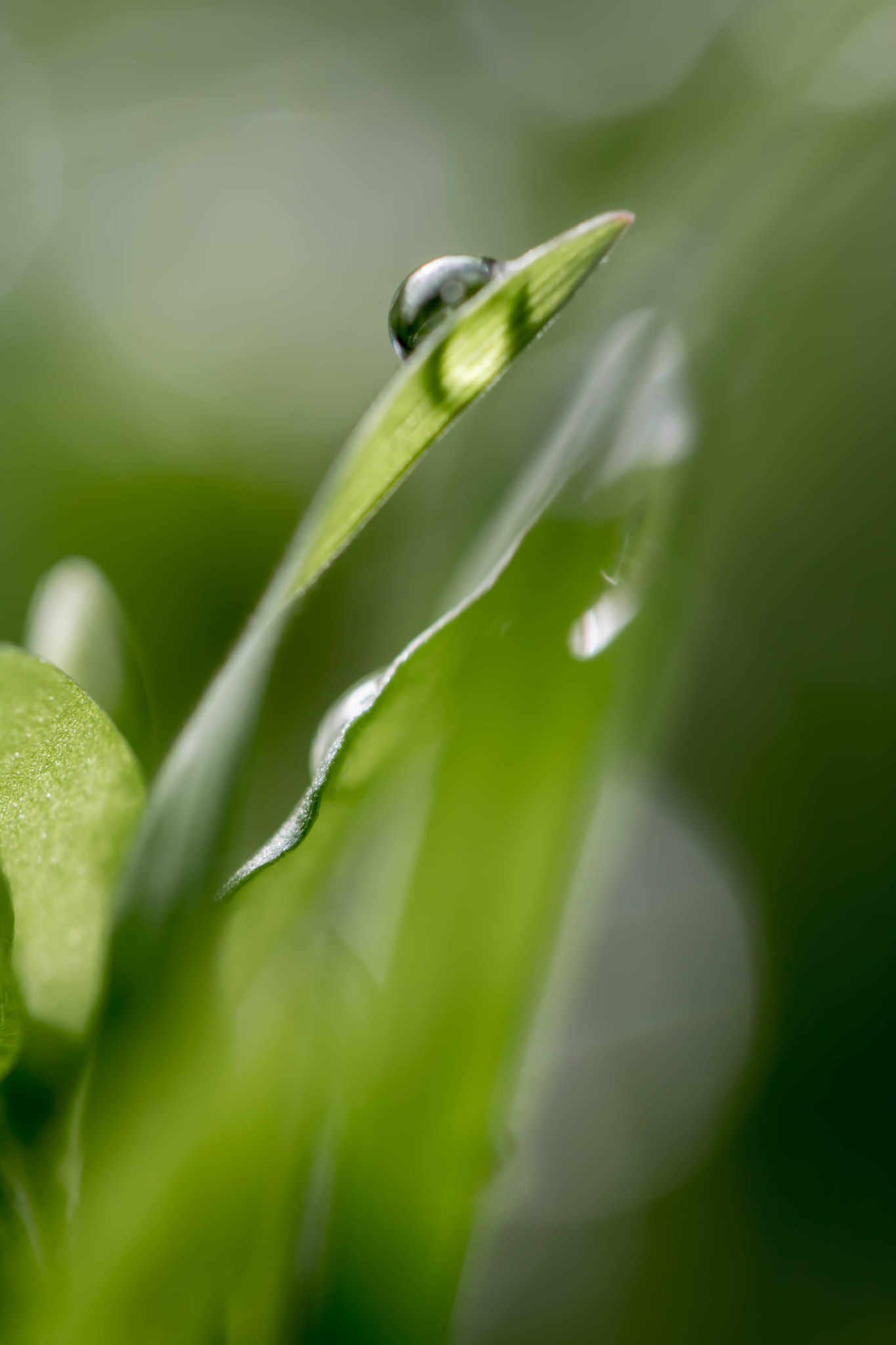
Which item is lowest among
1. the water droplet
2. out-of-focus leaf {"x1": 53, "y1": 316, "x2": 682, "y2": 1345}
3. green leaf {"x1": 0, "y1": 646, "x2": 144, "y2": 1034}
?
out-of-focus leaf {"x1": 53, "y1": 316, "x2": 682, "y2": 1345}

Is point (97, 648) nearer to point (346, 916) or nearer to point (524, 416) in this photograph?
point (346, 916)

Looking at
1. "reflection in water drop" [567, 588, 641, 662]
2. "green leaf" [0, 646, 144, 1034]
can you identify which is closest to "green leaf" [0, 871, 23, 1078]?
"green leaf" [0, 646, 144, 1034]

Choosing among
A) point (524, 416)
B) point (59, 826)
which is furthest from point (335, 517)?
point (524, 416)

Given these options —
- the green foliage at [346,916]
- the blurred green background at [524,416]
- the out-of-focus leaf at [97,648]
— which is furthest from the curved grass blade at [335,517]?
the blurred green background at [524,416]

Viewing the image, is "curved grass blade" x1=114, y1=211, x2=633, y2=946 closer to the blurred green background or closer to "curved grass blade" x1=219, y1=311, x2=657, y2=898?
"curved grass blade" x1=219, y1=311, x2=657, y2=898

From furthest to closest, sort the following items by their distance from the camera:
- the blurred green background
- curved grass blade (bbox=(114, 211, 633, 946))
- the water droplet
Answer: the blurred green background → the water droplet → curved grass blade (bbox=(114, 211, 633, 946))

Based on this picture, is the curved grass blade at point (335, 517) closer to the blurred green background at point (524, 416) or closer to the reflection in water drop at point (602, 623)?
the reflection in water drop at point (602, 623)
